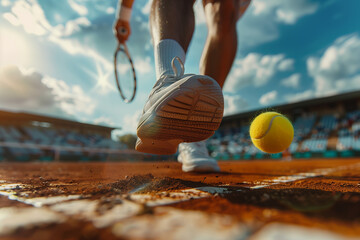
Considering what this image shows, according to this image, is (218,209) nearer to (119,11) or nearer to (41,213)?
(41,213)

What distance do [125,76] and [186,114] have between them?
8.03 ft

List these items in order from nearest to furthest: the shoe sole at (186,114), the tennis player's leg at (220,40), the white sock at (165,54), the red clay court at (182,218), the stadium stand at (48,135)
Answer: the red clay court at (182,218) < the shoe sole at (186,114) < the white sock at (165,54) < the tennis player's leg at (220,40) < the stadium stand at (48,135)

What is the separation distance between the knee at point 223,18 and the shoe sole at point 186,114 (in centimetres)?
74

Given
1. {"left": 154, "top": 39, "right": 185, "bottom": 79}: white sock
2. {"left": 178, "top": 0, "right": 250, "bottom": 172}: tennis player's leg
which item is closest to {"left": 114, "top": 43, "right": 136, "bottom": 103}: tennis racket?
{"left": 178, "top": 0, "right": 250, "bottom": 172}: tennis player's leg

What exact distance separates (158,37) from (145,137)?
2.03 ft

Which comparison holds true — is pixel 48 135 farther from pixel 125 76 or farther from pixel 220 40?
pixel 220 40

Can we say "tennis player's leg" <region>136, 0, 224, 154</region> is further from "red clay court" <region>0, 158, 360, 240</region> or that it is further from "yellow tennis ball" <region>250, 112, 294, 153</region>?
"yellow tennis ball" <region>250, 112, 294, 153</region>

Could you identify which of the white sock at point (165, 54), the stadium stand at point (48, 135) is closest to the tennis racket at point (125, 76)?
the white sock at point (165, 54)

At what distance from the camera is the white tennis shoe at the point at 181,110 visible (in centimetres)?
98

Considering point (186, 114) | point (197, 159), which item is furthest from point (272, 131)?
point (186, 114)

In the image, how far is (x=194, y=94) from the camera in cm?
98

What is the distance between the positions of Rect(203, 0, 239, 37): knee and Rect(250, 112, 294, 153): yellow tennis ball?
661mm

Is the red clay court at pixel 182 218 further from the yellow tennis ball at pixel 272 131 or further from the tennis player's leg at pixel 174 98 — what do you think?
the yellow tennis ball at pixel 272 131

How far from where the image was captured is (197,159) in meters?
1.81
